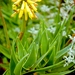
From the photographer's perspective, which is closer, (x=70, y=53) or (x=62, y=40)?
(x=70, y=53)

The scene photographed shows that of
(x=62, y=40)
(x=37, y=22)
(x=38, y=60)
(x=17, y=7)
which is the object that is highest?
(x=17, y=7)

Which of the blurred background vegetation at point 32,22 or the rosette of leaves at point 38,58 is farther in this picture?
the blurred background vegetation at point 32,22

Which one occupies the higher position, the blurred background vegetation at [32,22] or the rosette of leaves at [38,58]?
the rosette of leaves at [38,58]

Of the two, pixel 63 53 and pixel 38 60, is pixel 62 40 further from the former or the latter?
pixel 38 60

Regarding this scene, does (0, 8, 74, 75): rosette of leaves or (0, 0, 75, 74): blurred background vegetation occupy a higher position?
(0, 8, 74, 75): rosette of leaves

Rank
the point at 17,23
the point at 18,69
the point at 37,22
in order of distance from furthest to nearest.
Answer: the point at 37,22, the point at 17,23, the point at 18,69

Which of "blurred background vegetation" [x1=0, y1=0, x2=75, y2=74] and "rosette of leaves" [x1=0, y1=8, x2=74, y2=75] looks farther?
"blurred background vegetation" [x1=0, y1=0, x2=75, y2=74]

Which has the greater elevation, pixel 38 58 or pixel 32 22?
pixel 38 58

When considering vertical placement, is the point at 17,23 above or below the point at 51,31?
below

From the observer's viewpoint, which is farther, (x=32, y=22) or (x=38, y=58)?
(x=32, y=22)

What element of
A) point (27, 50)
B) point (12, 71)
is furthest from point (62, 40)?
point (12, 71)

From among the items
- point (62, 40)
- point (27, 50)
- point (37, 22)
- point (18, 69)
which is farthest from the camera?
point (37, 22)
